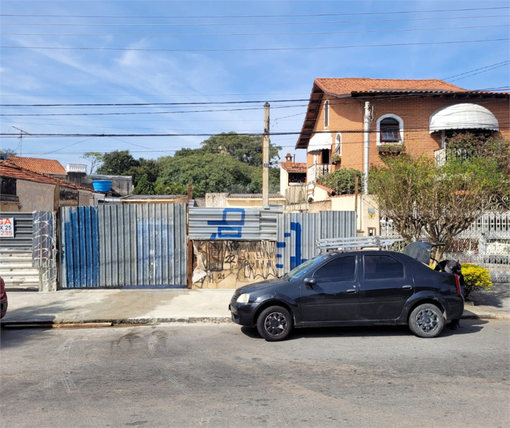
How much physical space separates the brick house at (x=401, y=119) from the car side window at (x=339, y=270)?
16.1 m

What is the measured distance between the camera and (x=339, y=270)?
7.85 metres

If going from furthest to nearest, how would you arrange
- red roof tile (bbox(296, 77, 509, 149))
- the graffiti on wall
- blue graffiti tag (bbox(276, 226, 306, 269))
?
red roof tile (bbox(296, 77, 509, 149)) < blue graffiti tag (bbox(276, 226, 306, 269)) < the graffiti on wall

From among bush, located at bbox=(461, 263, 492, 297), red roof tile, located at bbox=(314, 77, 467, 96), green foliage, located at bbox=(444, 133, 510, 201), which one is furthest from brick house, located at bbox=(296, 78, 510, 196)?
bush, located at bbox=(461, 263, 492, 297)

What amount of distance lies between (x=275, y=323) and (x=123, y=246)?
→ 5.66 m

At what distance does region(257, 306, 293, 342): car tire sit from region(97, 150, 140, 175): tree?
171 feet

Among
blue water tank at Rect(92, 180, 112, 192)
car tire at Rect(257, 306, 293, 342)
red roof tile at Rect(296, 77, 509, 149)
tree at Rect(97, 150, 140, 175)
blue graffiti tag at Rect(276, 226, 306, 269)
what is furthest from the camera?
tree at Rect(97, 150, 140, 175)

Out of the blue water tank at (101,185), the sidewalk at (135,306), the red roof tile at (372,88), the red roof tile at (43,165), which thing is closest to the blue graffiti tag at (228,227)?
the sidewalk at (135,306)

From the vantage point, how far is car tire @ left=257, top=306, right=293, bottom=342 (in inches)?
296

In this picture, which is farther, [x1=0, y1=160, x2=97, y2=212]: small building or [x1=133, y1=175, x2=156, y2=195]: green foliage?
[x1=133, y1=175, x2=156, y2=195]: green foliage

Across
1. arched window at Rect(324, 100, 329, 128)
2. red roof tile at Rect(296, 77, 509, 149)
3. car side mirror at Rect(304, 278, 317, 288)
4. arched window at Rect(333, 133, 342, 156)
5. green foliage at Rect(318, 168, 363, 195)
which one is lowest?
car side mirror at Rect(304, 278, 317, 288)

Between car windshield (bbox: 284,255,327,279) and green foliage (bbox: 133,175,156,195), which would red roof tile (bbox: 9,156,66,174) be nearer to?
green foliage (bbox: 133,175,156,195)

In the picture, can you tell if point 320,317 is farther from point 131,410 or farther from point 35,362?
point 35,362

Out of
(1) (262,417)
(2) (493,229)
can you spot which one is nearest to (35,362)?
(1) (262,417)

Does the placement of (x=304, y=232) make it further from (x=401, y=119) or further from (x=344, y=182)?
(x=401, y=119)
